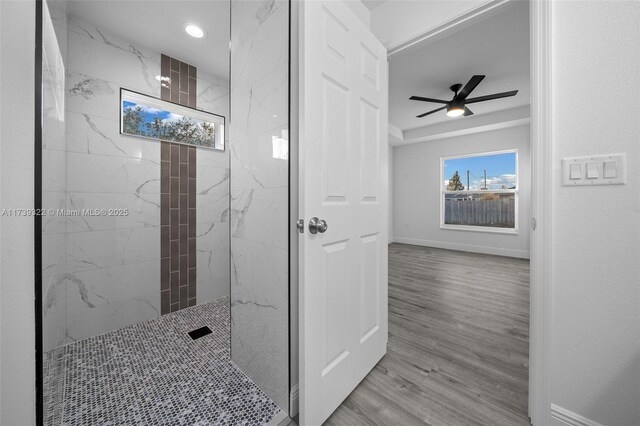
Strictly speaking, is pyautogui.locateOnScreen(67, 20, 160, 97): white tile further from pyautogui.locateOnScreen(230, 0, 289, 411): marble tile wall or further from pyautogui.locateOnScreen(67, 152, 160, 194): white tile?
pyautogui.locateOnScreen(230, 0, 289, 411): marble tile wall

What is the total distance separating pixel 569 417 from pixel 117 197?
320 cm

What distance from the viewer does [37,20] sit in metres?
0.58

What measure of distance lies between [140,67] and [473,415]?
11.5ft

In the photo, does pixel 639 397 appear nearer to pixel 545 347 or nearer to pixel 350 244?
pixel 545 347

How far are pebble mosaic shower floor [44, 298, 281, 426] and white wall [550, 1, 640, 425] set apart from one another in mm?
1464

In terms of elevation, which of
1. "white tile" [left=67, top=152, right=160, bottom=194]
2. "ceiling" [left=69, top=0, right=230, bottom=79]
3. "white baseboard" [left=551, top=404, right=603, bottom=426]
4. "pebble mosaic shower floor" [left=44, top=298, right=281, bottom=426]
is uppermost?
"ceiling" [left=69, top=0, right=230, bottom=79]

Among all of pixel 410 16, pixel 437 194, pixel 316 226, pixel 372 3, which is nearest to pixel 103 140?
pixel 316 226

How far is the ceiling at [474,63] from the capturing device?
2346 millimetres

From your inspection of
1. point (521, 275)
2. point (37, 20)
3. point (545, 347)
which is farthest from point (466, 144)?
point (37, 20)

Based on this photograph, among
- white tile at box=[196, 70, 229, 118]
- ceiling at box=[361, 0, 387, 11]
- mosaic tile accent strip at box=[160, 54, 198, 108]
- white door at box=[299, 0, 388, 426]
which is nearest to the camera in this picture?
white door at box=[299, 0, 388, 426]

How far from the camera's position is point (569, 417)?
1.06 metres

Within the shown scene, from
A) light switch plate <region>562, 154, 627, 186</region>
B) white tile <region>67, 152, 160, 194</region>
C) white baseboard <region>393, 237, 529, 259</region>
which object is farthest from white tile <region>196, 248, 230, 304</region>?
white baseboard <region>393, 237, 529, 259</region>

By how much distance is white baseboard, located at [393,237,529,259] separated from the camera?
15.4ft

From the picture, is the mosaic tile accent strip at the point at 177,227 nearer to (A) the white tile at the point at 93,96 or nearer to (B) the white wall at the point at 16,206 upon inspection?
(A) the white tile at the point at 93,96
